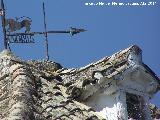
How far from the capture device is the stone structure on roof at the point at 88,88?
29.3 feet

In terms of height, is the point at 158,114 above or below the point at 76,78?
below

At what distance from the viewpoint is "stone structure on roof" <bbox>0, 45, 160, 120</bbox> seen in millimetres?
8922

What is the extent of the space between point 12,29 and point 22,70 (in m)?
5.73

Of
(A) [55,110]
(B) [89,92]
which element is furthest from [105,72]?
(A) [55,110]

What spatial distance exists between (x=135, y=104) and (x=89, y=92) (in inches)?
43.6

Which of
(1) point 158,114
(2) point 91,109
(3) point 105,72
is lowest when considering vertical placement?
(1) point 158,114

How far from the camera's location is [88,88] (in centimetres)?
1033

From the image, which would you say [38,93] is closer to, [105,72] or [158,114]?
[105,72]

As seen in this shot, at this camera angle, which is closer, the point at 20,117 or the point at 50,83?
the point at 20,117

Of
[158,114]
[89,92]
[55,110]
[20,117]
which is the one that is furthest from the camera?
[158,114]

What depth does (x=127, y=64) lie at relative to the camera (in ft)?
35.3

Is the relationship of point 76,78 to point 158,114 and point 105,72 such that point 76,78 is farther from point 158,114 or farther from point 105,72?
point 158,114

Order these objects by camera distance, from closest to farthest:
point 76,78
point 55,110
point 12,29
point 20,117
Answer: point 20,117
point 55,110
point 76,78
point 12,29

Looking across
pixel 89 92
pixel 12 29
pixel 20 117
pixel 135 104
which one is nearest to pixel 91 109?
pixel 89 92
